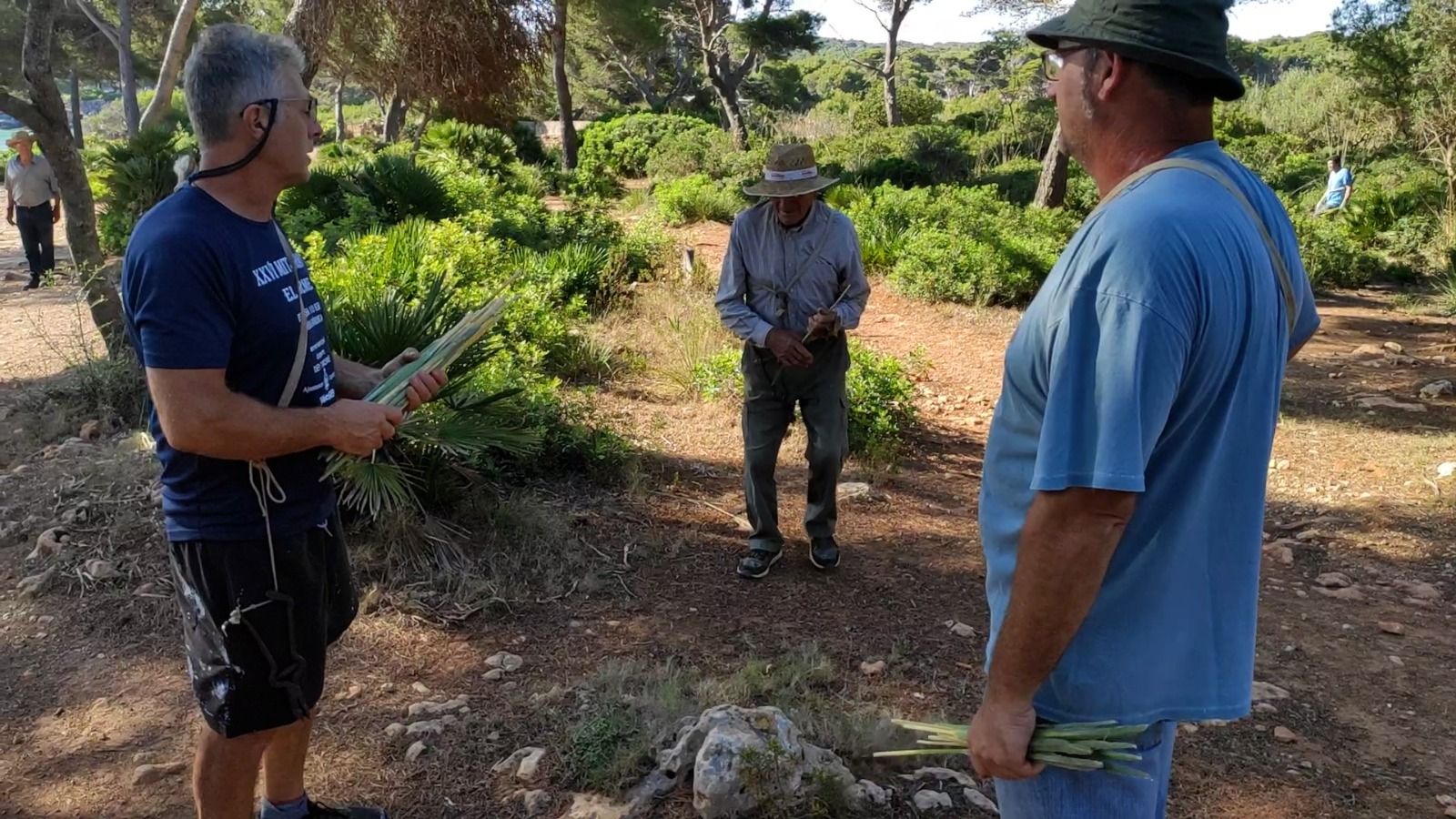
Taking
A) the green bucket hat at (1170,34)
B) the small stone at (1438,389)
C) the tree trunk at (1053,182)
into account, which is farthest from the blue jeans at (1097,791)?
the tree trunk at (1053,182)

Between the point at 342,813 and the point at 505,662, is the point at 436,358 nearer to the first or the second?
the point at 342,813

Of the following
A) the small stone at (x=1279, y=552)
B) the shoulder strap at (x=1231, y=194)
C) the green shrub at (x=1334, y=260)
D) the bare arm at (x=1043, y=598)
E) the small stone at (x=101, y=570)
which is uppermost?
the shoulder strap at (x=1231, y=194)

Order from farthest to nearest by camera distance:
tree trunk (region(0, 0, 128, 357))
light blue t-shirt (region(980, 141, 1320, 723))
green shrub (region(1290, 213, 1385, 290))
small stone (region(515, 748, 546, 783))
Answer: green shrub (region(1290, 213, 1385, 290))
tree trunk (region(0, 0, 128, 357))
small stone (region(515, 748, 546, 783))
light blue t-shirt (region(980, 141, 1320, 723))

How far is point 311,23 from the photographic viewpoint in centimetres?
1135

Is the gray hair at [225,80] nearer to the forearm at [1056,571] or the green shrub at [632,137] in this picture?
the forearm at [1056,571]

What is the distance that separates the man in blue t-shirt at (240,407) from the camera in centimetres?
210

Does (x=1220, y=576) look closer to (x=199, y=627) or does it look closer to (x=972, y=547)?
(x=199, y=627)

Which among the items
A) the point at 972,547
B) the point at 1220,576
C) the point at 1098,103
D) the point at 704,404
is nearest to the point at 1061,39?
the point at 1098,103

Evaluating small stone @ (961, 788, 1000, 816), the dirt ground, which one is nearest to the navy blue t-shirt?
the dirt ground

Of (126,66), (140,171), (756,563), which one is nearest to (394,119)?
(126,66)

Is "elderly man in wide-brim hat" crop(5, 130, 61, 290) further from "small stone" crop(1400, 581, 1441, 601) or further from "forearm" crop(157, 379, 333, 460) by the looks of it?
"small stone" crop(1400, 581, 1441, 601)

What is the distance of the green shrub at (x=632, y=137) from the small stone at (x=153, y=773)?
24.1 metres

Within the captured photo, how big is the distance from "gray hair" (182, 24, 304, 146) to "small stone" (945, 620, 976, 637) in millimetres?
3254

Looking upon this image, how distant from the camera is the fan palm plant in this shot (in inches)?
170
